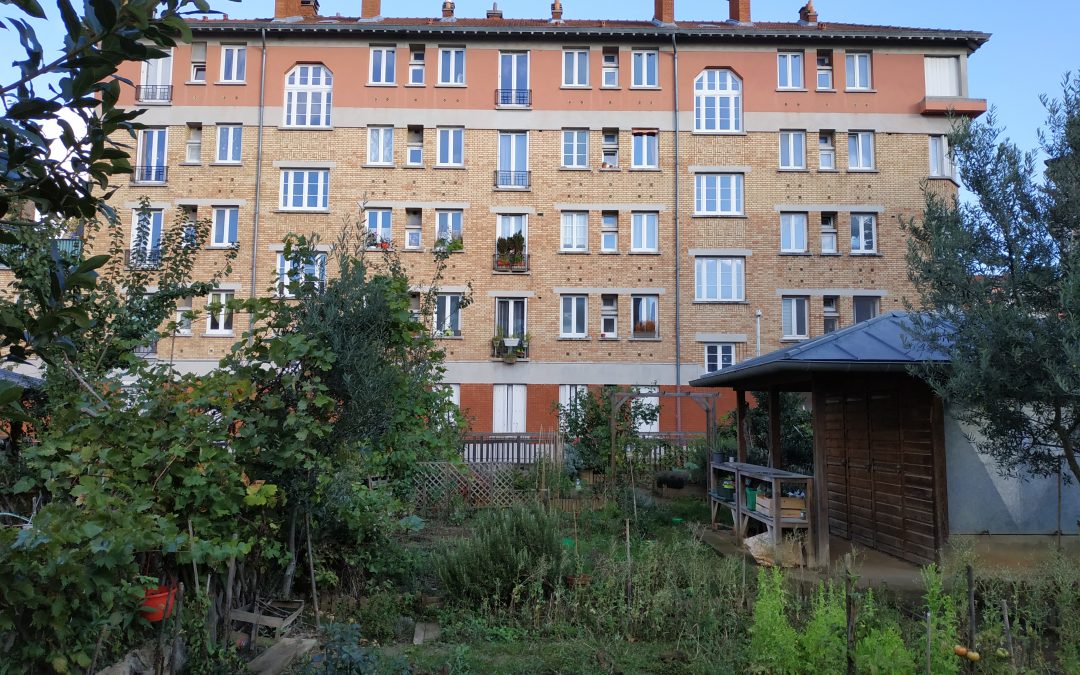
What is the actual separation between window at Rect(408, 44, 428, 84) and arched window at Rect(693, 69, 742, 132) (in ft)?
34.8

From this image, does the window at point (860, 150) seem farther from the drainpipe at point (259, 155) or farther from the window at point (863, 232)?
the drainpipe at point (259, 155)

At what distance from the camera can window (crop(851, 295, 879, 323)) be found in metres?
27.8

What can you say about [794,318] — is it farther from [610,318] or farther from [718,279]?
[610,318]

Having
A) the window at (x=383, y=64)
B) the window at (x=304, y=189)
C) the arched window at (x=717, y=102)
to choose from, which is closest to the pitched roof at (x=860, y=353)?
the arched window at (x=717, y=102)

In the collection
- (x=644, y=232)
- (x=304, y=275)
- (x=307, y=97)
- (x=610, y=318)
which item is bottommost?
(x=304, y=275)

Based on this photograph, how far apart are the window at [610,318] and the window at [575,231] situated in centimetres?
217

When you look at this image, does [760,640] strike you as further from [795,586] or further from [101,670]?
[101,670]

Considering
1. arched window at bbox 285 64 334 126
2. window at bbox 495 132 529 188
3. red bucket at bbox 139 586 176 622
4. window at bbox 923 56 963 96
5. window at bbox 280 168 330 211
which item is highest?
window at bbox 923 56 963 96

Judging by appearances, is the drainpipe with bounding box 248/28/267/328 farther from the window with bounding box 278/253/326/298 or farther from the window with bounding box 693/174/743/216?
the window with bounding box 278/253/326/298

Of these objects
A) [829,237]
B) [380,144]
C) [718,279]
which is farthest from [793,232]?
[380,144]

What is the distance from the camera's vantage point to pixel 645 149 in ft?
93.9

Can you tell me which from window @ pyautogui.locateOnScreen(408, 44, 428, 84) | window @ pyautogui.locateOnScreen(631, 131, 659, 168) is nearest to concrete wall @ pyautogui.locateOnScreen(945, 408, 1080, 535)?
window @ pyautogui.locateOnScreen(631, 131, 659, 168)

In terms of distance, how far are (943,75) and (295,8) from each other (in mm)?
26010

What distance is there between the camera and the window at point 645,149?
28.5m
